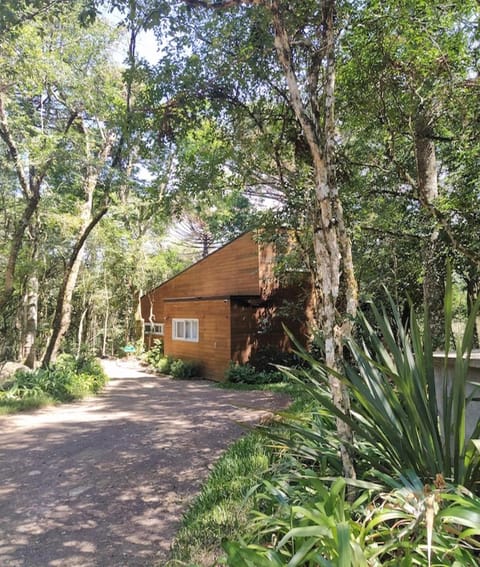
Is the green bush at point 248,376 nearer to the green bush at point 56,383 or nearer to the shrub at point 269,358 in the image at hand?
the shrub at point 269,358

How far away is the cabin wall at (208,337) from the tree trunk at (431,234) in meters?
6.00

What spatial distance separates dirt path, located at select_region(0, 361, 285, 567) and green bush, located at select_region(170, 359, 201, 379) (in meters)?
5.19

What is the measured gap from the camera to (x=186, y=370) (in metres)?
13.3

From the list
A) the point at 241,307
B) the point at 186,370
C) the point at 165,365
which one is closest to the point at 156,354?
the point at 165,365

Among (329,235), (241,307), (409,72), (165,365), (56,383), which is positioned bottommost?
(165,365)

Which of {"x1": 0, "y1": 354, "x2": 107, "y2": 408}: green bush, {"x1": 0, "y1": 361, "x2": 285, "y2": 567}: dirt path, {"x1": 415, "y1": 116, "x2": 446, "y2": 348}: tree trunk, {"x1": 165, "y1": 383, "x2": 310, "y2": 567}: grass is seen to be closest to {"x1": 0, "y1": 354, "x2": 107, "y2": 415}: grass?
{"x1": 0, "y1": 354, "x2": 107, "y2": 408}: green bush

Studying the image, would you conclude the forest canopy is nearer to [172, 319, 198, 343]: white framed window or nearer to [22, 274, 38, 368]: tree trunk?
[22, 274, 38, 368]: tree trunk

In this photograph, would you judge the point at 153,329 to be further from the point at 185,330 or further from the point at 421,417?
the point at 421,417

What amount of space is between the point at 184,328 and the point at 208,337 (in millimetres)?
2161

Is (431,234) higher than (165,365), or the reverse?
(431,234)

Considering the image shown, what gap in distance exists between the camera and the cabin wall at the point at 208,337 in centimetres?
1202

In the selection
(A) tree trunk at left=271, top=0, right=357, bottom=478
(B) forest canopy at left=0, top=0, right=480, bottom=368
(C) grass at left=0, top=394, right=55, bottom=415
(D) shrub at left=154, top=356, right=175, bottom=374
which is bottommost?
(D) shrub at left=154, top=356, right=175, bottom=374

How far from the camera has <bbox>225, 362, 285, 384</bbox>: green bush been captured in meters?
11.1

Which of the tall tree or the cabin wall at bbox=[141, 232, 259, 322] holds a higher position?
the tall tree
